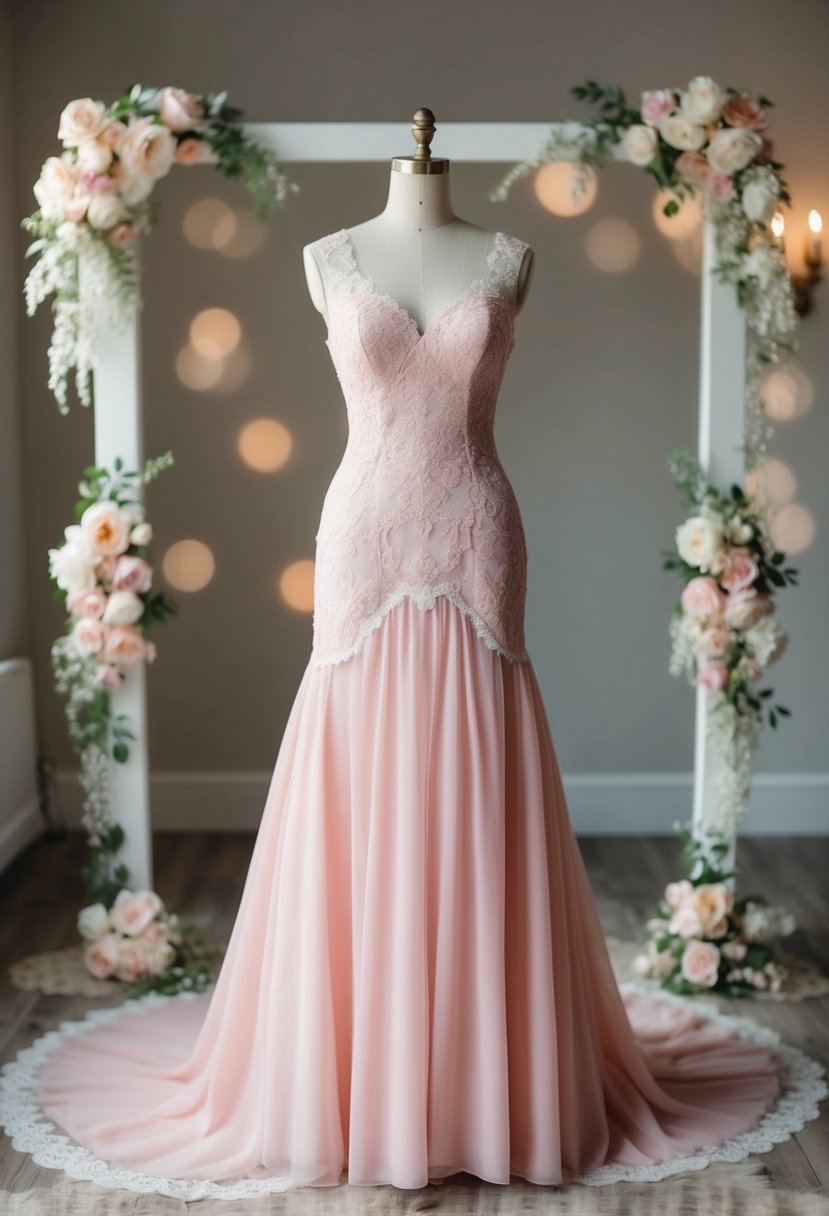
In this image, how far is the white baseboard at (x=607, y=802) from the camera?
4.96m

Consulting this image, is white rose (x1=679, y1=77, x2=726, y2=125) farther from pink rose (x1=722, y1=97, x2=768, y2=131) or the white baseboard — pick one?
the white baseboard

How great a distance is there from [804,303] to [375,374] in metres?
2.66

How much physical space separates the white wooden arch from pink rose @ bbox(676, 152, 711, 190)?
0.12 meters

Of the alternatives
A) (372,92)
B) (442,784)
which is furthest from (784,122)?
(442,784)

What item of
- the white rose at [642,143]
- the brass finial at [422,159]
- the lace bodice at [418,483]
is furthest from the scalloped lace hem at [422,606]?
the white rose at [642,143]

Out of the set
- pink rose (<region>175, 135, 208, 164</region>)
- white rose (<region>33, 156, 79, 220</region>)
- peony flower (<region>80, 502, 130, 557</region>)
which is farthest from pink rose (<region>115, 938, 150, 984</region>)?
pink rose (<region>175, 135, 208, 164</region>)

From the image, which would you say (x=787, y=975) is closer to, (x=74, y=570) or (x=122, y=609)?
(x=122, y=609)

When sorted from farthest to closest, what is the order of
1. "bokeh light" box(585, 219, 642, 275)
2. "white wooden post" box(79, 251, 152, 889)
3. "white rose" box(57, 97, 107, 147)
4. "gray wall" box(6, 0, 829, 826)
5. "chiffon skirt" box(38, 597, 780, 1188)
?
"bokeh light" box(585, 219, 642, 275) → "gray wall" box(6, 0, 829, 826) → "white wooden post" box(79, 251, 152, 889) → "white rose" box(57, 97, 107, 147) → "chiffon skirt" box(38, 597, 780, 1188)

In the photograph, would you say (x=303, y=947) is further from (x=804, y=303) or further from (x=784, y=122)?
(x=784, y=122)

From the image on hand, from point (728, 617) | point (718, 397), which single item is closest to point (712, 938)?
point (728, 617)

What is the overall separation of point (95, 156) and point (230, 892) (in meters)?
2.17

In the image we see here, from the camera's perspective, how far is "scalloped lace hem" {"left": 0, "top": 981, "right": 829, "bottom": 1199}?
250 cm

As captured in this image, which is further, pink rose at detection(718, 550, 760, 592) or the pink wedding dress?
pink rose at detection(718, 550, 760, 592)

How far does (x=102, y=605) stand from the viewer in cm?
348
